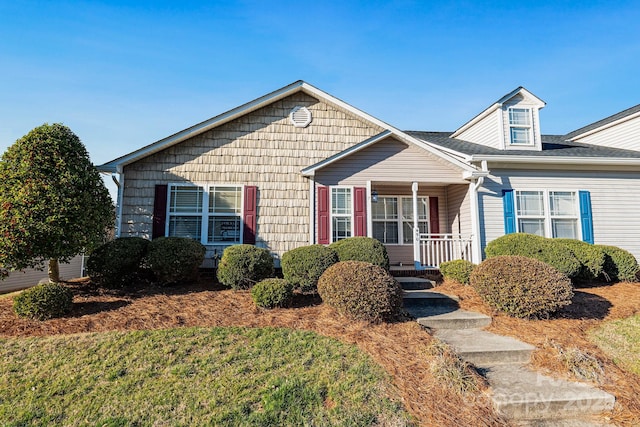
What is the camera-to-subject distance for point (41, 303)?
523cm

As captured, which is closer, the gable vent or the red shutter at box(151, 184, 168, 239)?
the red shutter at box(151, 184, 168, 239)

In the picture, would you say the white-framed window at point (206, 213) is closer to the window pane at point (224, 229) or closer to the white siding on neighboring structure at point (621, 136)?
the window pane at point (224, 229)

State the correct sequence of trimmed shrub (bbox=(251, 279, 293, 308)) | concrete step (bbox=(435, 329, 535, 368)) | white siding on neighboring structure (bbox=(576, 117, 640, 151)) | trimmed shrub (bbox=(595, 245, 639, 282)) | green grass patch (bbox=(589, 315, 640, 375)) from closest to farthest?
1. concrete step (bbox=(435, 329, 535, 368))
2. green grass patch (bbox=(589, 315, 640, 375))
3. trimmed shrub (bbox=(251, 279, 293, 308))
4. trimmed shrub (bbox=(595, 245, 639, 282))
5. white siding on neighboring structure (bbox=(576, 117, 640, 151))

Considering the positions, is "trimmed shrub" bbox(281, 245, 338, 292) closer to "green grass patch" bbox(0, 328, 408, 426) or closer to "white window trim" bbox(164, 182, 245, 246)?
"green grass patch" bbox(0, 328, 408, 426)

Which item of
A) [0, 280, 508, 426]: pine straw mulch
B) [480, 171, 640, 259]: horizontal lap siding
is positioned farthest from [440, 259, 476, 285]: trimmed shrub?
[0, 280, 508, 426]: pine straw mulch

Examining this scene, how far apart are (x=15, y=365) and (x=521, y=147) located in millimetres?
12127

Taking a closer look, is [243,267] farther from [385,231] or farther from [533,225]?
[533,225]

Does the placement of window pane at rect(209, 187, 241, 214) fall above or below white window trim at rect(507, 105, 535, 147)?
below

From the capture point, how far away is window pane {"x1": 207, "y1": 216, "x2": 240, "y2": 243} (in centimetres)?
902

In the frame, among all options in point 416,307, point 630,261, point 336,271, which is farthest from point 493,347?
point 630,261

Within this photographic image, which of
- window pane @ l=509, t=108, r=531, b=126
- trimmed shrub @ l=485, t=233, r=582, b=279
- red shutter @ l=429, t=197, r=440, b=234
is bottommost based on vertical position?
trimmed shrub @ l=485, t=233, r=582, b=279

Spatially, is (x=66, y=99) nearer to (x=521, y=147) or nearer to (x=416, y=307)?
(x=416, y=307)

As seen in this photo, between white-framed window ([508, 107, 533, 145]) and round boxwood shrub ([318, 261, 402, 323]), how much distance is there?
775 centimetres

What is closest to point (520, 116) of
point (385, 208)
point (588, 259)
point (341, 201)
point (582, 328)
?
point (588, 259)
